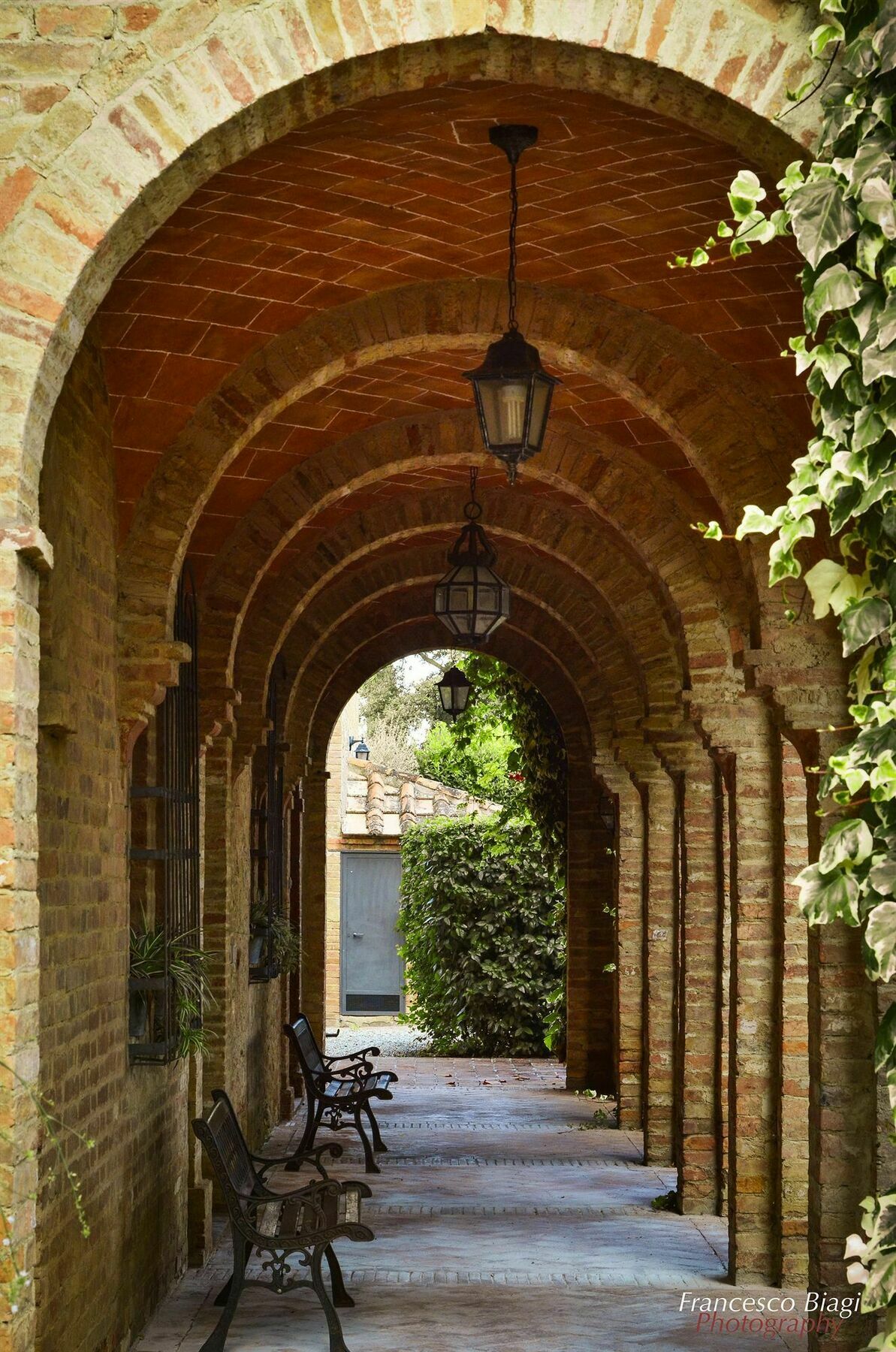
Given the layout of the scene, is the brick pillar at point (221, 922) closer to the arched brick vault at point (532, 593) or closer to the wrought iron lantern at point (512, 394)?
the arched brick vault at point (532, 593)

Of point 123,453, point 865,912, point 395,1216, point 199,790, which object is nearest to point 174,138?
point 865,912

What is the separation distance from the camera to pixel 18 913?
3.79 m

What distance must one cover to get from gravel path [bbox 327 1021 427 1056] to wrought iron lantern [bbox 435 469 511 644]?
1019 cm

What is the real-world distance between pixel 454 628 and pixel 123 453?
387 cm

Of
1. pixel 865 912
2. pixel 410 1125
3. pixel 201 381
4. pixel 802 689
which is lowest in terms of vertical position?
pixel 410 1125

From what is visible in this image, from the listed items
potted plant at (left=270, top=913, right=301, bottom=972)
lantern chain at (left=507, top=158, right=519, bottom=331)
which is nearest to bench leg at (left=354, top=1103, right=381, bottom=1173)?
potted plant at (left=270, top=913, right=301, bottom=972)

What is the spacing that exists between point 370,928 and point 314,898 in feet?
35.1

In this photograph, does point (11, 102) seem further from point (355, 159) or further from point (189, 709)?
point (189, 709)

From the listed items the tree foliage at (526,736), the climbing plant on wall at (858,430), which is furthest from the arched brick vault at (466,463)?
the tree foliage at (526,736)

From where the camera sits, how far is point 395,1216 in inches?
383

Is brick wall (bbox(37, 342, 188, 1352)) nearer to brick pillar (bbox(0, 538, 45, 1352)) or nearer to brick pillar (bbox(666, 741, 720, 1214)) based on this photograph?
brick pillar (bbox(0, 538, 45, 1352))

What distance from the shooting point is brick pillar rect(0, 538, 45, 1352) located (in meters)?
3.71

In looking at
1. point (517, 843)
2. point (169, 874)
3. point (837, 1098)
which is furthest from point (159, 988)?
point (517, 843)

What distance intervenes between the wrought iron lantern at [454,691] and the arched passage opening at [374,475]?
148 inches
